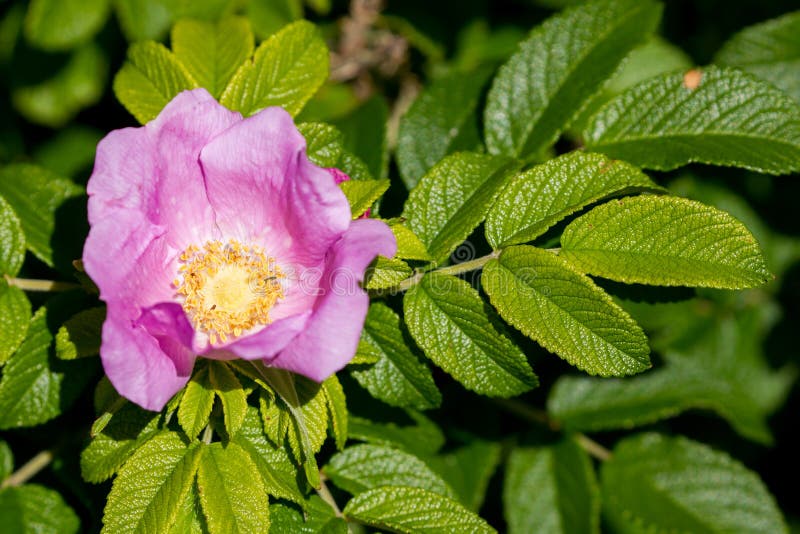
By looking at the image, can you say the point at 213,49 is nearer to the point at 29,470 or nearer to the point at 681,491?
the point at 29,470

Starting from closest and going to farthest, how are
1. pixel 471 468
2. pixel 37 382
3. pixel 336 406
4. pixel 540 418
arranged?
pixel 336 406 < pixel 37 382 < pixel 471 468 < pixel 540 418

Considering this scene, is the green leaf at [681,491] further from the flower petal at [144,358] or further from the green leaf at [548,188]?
the flower petal at [144,358]

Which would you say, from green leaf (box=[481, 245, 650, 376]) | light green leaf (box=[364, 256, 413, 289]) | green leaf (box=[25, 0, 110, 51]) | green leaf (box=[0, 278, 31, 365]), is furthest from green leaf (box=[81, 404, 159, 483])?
green leaf (box=[25, 0, 110, 51])

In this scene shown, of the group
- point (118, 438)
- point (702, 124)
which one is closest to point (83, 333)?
point (118, 438)

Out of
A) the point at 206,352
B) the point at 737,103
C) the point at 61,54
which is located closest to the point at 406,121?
the point at 737,103

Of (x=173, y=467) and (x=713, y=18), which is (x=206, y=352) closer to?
(x=173, y=467)

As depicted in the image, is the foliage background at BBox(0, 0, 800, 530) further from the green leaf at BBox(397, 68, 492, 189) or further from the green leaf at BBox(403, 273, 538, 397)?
the green leaf at BBox(403, 273, 538, 397)

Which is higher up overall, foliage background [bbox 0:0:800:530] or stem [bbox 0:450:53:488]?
foliage background [bbox 0:0:800:530]
